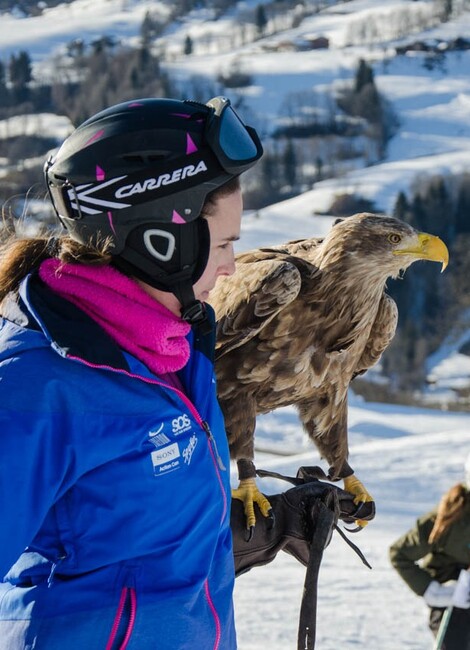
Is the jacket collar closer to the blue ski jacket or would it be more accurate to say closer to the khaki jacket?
the blue ski jacket

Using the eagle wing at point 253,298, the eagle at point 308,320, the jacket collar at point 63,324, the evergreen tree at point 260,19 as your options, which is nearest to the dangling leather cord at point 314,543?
the eagle at point 308,320

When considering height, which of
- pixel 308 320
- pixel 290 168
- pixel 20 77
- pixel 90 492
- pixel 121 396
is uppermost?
pixel 121 396

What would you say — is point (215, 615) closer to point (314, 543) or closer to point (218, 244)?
point (218, 244)

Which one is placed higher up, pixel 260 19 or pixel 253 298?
pixel 253 298

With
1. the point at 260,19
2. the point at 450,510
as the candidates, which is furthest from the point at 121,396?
the point at 260,19

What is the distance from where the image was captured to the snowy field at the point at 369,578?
7.09 metres

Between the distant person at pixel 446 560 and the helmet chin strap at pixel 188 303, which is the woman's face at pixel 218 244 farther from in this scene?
the distant person at pixel 446 560

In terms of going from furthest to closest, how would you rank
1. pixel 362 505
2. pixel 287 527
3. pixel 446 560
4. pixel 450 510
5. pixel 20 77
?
pixel 20 77 → pixel 446 560 → pixel 450 510 → pixel 362 505 → pixel 287 527

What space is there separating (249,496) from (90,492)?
157 cm

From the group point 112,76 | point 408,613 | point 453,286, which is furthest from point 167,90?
point 408,613

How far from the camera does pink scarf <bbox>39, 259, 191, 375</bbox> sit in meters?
2.04

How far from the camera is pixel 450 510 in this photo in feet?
16.4

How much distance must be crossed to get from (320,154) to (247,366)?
73292 millimetres

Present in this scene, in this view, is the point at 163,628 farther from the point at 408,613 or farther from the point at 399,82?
the point at 399,82
